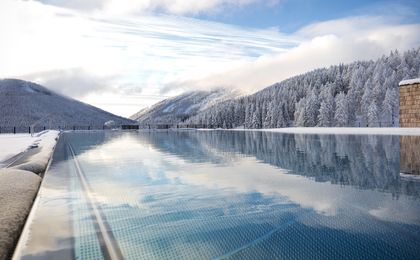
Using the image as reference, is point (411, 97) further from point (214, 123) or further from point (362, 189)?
point (214, 123)

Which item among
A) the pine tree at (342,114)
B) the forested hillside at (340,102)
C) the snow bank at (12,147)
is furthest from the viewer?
the forested hillside at (340,102)

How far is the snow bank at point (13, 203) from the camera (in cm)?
477

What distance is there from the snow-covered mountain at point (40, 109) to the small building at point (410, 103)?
402 feet

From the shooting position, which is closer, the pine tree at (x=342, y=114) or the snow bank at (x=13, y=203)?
the snow bank at (x=13, y=203)

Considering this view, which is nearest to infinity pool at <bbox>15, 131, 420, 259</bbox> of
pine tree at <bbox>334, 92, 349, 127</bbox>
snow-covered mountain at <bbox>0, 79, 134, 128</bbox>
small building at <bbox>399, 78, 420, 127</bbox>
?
small building at <bbox>399, 78, 420, 127</bbox>

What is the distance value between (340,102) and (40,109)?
128 meters

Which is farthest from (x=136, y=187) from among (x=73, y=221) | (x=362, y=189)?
(x=362, y=189)

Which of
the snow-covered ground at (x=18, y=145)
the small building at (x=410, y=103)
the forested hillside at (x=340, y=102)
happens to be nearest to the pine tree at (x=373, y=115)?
the forested hillside at (x=340, y=102)

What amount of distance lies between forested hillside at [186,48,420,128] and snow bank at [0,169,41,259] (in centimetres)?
6936

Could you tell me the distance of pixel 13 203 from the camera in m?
6.55

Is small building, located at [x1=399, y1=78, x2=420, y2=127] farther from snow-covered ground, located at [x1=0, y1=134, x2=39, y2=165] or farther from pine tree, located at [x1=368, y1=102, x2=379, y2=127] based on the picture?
snow-covered ground, located at [x1=0, y1=134, x2=39, y2=165]

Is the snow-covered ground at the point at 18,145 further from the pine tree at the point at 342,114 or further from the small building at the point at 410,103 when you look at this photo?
the pine tree at the point at 342,114

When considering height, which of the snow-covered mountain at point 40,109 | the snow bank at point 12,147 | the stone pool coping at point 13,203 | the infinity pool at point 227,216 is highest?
the snow-covered mountain at point 40,109

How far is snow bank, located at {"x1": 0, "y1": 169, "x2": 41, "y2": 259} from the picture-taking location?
4.77m
